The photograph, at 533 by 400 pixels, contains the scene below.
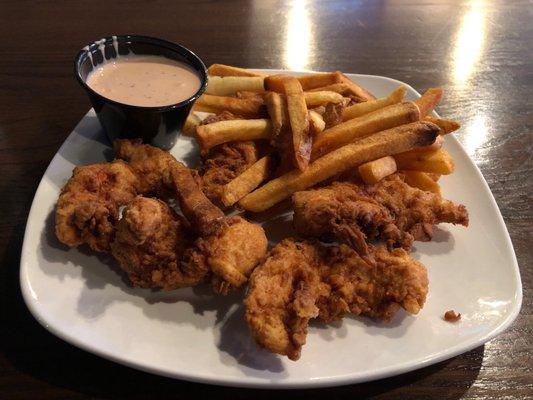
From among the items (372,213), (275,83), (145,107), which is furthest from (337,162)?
(145,107)

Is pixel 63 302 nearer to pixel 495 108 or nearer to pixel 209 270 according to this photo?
pixel 209 270

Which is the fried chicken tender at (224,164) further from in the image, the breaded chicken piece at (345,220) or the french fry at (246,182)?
the breaded chicken piece at (345,220)

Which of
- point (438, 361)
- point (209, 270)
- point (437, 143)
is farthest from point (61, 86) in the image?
point (438, 361)

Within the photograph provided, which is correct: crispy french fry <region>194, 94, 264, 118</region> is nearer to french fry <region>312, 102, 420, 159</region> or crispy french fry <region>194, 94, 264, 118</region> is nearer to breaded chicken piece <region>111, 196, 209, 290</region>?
french fry <region>312, 102, 420, 159</region>

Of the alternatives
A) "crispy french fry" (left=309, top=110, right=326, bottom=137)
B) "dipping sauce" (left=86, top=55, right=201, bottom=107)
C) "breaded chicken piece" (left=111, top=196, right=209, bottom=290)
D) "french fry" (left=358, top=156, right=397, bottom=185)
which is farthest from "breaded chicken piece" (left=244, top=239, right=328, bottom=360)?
"dipping sauce" (left=86, top=55, right=201, bottom=107)

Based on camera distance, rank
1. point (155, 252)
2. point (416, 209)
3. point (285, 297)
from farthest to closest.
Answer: point (416, 209) < point (155, 252) < point (285, 297)

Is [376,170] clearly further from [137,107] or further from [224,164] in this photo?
[137,107]
